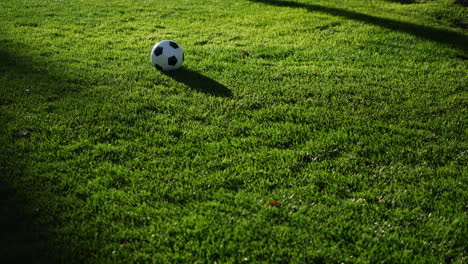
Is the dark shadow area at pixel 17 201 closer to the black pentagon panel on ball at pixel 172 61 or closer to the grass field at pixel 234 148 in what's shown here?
the grass field at pixel 234 148

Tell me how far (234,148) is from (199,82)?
6.35ft

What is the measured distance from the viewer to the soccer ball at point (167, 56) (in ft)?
20.9

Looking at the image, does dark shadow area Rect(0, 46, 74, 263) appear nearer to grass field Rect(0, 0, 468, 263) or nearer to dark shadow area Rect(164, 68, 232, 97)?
grass field Rect(0, 0, 468, 263)

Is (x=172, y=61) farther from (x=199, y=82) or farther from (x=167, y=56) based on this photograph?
(x=199, y=82)

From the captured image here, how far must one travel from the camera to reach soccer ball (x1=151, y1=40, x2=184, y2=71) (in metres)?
6.38

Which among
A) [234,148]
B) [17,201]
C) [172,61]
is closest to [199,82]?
[172,61]

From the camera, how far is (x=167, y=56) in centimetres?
638

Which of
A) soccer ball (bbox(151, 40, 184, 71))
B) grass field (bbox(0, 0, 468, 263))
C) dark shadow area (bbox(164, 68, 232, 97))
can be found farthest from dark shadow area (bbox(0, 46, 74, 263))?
Answer: dark shadow area (bbox(164, 68, 232, 97))

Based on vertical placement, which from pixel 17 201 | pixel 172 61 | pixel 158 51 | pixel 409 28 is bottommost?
pixel 17 201

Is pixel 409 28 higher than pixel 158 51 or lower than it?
higher

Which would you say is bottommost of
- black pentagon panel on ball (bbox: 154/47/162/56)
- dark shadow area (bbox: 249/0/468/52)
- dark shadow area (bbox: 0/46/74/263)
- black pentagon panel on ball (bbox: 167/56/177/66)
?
dark shadow area (bbox: 0/46/74/263)

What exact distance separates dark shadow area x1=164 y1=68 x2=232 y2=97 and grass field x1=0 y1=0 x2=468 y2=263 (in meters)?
0.04

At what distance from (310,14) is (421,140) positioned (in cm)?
584

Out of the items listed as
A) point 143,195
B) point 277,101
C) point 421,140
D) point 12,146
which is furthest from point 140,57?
point 421,140
